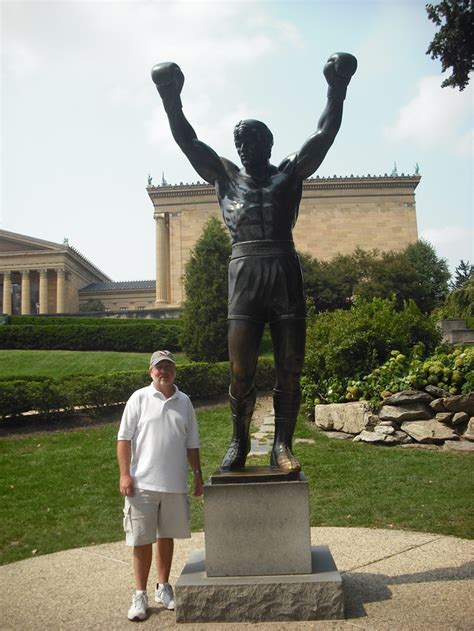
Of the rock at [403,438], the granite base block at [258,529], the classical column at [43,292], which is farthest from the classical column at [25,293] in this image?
the granite base block at [258,529]

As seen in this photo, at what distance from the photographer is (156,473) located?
377cm

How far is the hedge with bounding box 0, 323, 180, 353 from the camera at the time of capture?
25203mm

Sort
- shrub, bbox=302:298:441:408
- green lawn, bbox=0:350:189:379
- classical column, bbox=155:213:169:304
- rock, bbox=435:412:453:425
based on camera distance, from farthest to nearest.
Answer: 1. classical column, bbox=155:213:169:304
2. green lawn, bbox=0:350:189:379
3. shrub, bbox=302:298:441:408
4. rock, bbox=435:412:453:425

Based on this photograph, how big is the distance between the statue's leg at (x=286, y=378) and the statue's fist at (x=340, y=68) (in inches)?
73.2

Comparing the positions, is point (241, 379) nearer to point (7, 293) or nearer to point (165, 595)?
point (165, 595)

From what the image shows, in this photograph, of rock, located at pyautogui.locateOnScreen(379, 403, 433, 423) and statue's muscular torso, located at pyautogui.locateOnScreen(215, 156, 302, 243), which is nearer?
statue's muscular torso, located at pyautogui.locateOnScreen(215, 156, 302, 243)

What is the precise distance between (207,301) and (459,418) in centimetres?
Answer: 1285

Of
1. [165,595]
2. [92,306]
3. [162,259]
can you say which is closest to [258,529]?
[165,595]

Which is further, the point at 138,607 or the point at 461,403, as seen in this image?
the point at 461,403

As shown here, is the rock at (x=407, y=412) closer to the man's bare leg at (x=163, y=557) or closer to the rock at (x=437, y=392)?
the rock at (x=437, y=392)

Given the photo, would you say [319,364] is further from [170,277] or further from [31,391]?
[170,277]

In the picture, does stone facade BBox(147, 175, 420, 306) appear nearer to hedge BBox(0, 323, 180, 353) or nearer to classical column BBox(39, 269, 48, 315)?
classical column BBox(39, 269, 48, 315)

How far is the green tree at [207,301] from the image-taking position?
20875 millimetres

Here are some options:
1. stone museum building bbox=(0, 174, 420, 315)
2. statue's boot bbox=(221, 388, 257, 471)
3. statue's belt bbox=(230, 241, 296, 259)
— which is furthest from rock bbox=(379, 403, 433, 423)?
stone museum building bbox=(0, 174, 420, 315)
